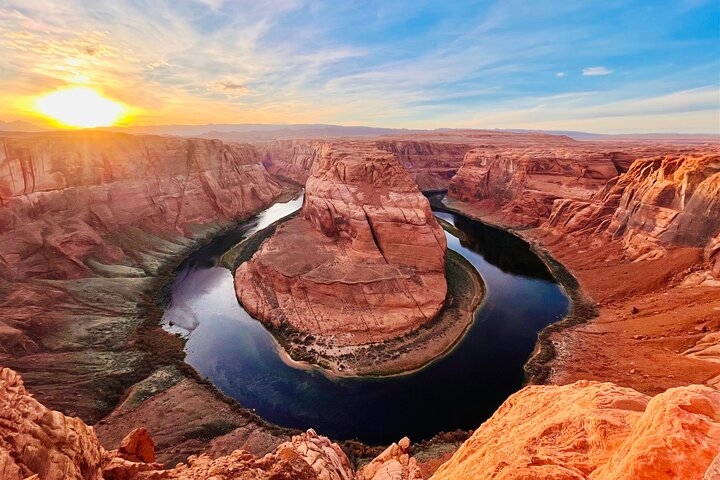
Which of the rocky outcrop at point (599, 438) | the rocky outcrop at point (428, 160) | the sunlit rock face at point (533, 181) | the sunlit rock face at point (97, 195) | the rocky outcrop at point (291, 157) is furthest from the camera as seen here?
the rocky outcrop at point (291, 157)

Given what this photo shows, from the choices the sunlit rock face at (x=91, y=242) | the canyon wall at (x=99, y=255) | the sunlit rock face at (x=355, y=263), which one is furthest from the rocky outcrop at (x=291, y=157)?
the sunlit rock face at (x=355, y=263)

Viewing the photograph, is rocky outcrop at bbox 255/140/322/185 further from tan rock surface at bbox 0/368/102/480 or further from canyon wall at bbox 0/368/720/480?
tan rock surface at bbox 0/368/102/480

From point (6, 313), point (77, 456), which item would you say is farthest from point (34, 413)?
point (6, 313)

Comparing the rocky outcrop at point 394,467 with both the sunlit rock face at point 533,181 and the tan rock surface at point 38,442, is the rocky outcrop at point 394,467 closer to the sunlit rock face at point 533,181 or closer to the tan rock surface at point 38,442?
the tan rock surface at point 38,442

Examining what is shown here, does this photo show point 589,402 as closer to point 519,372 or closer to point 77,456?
point 77,456

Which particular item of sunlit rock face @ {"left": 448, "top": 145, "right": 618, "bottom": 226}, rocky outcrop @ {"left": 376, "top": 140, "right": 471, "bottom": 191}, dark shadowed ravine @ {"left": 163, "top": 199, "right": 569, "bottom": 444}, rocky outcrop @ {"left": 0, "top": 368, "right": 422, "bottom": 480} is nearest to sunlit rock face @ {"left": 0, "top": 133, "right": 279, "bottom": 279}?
dark shadowed ravine @ {"left": 163, "top": 199, "right": 569, "bottom": 444}

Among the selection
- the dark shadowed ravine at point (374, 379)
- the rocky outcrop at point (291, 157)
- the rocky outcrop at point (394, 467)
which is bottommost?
the dark shadowed ravine at point (374, 379)
